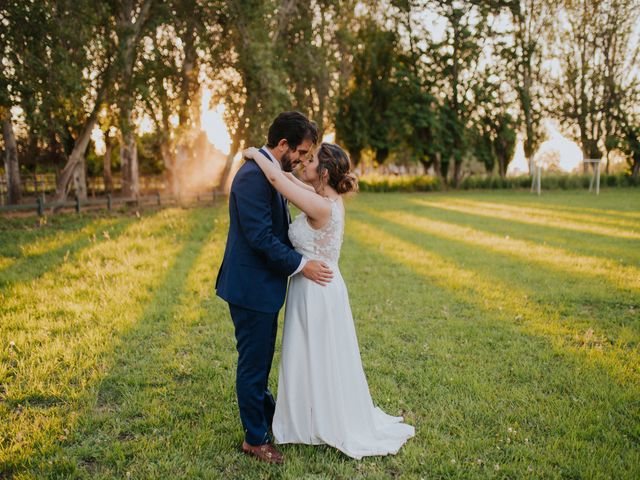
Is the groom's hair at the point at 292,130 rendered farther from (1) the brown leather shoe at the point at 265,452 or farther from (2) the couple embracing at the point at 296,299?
(1) the brown leather shoe at the point at 265,452

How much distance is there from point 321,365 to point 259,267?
943 millimetres

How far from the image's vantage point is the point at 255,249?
3.58m

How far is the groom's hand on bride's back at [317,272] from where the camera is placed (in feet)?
12.3

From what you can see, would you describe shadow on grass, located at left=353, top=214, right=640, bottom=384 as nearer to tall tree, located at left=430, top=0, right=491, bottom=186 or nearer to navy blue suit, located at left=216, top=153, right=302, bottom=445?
navy blue suit, located at left=216, top=153, right=302, bottom=445

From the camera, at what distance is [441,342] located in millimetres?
6434

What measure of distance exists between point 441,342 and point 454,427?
6.91 ft

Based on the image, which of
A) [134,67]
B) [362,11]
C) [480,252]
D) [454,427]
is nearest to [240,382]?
[454,427]

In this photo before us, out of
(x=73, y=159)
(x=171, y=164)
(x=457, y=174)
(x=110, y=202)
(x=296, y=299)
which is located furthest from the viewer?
(x=457, y=174)

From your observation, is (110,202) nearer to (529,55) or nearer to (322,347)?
(322,347)

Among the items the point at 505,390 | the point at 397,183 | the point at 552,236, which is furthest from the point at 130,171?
the point at 505,390

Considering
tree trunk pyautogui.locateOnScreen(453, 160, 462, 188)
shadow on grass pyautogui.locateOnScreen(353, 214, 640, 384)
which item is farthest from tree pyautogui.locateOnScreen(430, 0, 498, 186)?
shadow on grass pyautogui.locateOnScreen(353, 214, 640, 384)

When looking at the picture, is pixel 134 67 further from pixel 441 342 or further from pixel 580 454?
pixel 580 454

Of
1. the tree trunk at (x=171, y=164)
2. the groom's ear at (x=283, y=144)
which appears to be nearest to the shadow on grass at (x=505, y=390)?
the groom's ear at (x=283, y=144)

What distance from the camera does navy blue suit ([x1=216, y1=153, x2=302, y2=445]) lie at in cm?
358
